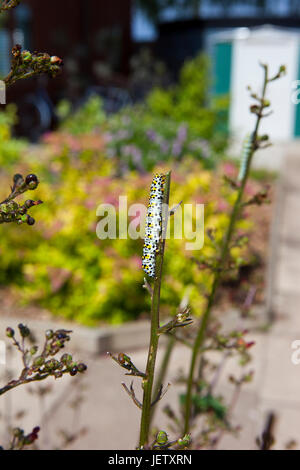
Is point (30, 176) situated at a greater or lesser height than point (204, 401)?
greater

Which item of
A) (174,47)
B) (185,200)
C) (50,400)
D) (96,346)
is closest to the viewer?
(50,400)

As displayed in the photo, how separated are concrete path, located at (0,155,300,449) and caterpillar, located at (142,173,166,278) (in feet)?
5.68

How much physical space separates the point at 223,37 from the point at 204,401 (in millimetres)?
12447

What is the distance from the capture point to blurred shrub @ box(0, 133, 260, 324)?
459 centimetres

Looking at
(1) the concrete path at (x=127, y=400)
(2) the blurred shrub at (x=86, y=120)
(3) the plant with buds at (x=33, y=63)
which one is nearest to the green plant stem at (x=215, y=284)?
(3) the plant with buds at (x=33, y=63)

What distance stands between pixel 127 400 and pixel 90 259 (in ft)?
4.99

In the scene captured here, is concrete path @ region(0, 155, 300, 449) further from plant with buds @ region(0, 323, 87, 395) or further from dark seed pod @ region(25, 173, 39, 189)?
dark seed pod @ region(25, 173, 39, 189)

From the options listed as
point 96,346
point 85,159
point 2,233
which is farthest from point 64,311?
point 85,159

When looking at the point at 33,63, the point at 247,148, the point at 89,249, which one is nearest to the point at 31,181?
the point at 33,63

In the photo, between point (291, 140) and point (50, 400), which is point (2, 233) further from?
point (291, 140)

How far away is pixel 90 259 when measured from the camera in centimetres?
479

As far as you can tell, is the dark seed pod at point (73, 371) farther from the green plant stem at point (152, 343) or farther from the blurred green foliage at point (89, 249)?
the blurred green foliage at point (89, 249)

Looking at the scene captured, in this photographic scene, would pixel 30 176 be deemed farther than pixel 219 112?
No

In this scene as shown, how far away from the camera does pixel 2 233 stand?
5164 mm
